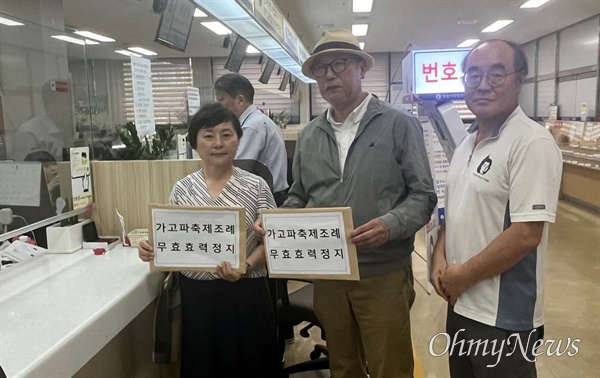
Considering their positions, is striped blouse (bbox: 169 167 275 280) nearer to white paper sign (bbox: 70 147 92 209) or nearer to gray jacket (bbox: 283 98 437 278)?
gray jacket (bbox: 283 98 437 278)

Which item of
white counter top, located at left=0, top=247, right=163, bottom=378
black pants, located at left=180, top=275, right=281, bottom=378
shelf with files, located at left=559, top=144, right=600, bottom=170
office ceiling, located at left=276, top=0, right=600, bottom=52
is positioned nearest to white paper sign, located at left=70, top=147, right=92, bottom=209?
white counter top, located at left=0, top=247, right=163, bottom=378

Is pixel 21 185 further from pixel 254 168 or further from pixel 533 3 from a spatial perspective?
pixel 533 3

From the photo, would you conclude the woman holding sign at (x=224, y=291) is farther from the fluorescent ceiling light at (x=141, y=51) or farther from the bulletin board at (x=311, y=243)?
the fluorescent ceiling light at (x=141, y=51)

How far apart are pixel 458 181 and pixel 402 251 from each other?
35 cm

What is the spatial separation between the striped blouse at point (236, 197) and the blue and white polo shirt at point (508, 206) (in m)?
0.68

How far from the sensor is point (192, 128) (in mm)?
1766

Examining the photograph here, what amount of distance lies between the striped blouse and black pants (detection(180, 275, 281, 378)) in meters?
0.06

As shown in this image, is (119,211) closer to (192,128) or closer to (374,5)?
(192,128)

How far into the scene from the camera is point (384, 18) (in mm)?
8156

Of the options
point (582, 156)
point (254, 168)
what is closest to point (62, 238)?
point (254, 168)

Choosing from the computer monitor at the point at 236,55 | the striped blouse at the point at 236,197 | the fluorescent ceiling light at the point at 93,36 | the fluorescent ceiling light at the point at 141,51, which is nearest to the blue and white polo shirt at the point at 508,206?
the striped blouse at the point at 236,197

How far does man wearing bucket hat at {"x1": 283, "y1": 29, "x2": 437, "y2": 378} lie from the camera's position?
1.68 m

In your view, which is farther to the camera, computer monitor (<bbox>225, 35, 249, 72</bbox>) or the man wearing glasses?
computer monitor (<bbox>225, 35, 249, 72</bbox>)

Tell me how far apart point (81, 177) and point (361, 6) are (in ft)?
20.1
